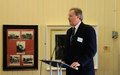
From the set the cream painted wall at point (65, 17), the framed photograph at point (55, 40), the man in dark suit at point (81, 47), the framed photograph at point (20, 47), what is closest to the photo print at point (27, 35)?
the framed photograph at point (20, 47)

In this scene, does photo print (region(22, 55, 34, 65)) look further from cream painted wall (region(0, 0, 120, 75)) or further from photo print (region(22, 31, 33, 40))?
photo print (region(22, 31, 33, 40))

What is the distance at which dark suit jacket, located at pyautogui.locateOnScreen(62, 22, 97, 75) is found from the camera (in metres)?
1.74

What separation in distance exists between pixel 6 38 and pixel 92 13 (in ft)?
4.80

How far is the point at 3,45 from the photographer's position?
2688mm

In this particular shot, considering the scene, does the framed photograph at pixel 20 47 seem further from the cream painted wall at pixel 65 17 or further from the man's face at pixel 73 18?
the man's face at pixel 73 18

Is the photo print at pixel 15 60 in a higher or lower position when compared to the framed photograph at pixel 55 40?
lower

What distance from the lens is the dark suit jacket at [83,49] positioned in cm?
174

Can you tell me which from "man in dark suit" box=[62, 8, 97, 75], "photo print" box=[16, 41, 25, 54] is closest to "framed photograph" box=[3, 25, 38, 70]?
A: "photo print" box=[16, 41, 25, 54]

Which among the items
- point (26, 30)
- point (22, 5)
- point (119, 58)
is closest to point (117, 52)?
point (119, 58)

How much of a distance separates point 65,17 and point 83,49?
3.61 feet

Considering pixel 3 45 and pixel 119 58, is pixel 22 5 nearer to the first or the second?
pixel 3 45

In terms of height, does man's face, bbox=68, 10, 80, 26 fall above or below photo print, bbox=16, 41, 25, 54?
above

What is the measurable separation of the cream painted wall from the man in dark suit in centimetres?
91

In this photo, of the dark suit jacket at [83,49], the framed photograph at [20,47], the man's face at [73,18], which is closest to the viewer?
the dark suit jacket at [83,49]
